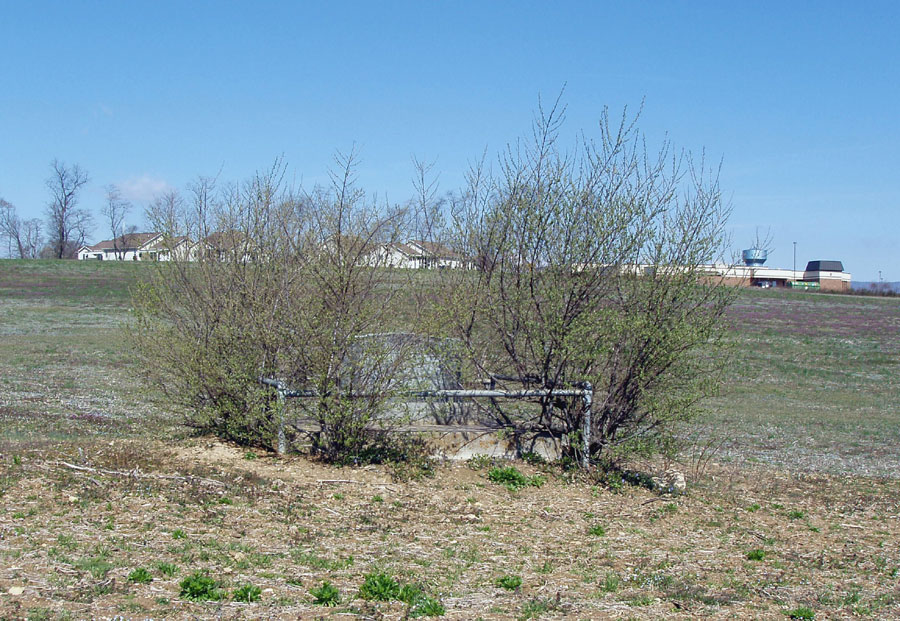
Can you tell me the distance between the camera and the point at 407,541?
Result: 679 centimetres

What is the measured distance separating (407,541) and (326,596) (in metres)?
1.76

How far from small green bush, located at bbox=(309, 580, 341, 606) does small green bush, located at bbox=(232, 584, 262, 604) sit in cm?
34

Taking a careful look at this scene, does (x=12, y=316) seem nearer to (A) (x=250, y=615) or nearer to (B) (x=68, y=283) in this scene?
(B) (x=68, y=283)

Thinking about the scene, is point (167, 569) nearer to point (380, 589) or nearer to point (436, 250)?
point (380, 589)

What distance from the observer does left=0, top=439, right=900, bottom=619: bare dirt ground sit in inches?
205

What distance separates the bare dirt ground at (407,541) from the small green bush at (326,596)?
48mm

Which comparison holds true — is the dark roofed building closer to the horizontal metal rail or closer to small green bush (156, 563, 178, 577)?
the horizontal metal rail

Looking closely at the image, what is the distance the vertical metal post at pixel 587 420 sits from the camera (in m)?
9.58

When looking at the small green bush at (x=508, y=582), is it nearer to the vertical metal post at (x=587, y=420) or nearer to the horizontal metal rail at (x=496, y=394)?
the horizontal metal rail at (x=496, y=394)

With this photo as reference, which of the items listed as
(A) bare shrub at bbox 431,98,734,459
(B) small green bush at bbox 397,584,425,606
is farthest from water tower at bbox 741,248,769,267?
(B) small green bush at bbox 397,584,425,606

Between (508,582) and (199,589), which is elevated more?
(199,589)

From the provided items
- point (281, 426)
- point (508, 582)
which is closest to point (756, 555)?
point (508, 582)

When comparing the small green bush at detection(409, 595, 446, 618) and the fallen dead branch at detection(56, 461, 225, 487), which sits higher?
the fallen dead branch at detection(56, 461, 225, 487)

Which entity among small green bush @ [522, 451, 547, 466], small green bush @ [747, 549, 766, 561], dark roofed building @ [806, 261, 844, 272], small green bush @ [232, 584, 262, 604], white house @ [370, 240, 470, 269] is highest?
dark roofed building @ [806, 261, 844, 272]
